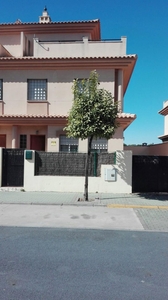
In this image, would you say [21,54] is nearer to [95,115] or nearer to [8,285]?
[95,115]

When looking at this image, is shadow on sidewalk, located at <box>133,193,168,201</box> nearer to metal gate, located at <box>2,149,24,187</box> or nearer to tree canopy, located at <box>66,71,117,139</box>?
tree canopy, located at <box>66,71,117,139</box>

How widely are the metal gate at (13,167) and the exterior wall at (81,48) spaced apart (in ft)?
22.8

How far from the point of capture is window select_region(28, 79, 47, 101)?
14.7 meters

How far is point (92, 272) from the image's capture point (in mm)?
Result: 3840

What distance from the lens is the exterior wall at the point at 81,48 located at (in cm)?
1430

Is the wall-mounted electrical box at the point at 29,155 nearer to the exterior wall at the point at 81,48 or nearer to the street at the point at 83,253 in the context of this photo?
the street at the point at 83,253

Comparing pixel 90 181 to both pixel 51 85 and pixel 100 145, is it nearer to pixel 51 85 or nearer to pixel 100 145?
pixel 100 145

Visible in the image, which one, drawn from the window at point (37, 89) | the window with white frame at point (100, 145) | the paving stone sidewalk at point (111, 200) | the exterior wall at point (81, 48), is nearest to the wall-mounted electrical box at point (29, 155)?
the paving stone sidewalk at point (111, 200)

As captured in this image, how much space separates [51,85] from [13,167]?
582 centimetres

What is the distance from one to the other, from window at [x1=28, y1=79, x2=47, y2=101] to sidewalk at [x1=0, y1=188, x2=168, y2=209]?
249 inches

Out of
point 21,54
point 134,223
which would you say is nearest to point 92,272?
point 134,223

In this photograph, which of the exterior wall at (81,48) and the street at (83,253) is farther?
the exterior wall at (81,48)

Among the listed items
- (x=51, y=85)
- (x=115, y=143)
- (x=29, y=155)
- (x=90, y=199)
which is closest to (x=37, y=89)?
(x=51, y=85)

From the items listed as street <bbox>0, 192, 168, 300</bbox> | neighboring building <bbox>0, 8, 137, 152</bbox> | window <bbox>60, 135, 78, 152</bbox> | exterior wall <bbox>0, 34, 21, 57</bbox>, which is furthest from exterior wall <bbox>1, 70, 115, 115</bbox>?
street <bbox>0, 192, 168, 300</bbox>
